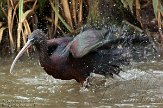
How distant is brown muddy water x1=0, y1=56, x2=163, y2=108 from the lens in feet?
15.2

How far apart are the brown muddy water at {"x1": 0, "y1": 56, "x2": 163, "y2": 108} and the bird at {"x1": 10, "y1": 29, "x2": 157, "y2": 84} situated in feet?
0.54

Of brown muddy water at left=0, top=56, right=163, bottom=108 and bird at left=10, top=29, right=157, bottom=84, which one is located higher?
bird at left=10, top=29, right=157, bottom=84

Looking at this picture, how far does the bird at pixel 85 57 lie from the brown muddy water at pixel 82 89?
165 millimetres

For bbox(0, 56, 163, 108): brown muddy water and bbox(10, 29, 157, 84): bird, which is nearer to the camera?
bbox(0, 56, 163, 108): brown muddy water

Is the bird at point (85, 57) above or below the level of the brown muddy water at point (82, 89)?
above

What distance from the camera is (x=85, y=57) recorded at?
17.4 ft

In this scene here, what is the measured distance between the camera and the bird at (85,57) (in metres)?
5.28

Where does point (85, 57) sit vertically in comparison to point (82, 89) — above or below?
above

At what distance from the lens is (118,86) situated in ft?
17.5

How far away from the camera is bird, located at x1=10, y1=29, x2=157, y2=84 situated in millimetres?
5277

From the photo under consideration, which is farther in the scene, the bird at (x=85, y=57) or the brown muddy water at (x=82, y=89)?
the bird at (x=85, y=57)

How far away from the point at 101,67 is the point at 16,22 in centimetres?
183

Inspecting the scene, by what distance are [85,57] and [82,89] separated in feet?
1.14

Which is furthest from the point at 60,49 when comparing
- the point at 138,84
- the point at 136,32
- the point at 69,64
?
the point at 136,32
